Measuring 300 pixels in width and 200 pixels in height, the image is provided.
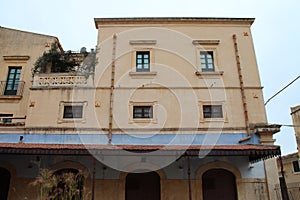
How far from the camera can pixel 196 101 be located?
14.1m

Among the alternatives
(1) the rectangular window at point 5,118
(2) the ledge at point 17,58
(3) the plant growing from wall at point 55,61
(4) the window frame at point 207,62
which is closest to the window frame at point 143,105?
(4) the window frame at point 207,62

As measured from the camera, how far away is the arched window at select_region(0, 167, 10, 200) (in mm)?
12922

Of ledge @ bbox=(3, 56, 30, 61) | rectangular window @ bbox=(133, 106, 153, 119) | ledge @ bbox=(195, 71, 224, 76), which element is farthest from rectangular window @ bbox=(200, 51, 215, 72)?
ledge @ bbox=(3, 56, 30, 61)

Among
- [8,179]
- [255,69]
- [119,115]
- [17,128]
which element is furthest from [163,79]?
→ [8,179]

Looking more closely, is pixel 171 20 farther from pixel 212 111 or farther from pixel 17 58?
pixel 17 58

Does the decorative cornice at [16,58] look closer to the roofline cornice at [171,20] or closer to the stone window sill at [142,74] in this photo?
the roofline cornice at [171,20]

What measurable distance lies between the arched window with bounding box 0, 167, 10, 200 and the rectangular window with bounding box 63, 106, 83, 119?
3653 mm

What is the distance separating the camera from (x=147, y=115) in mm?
13969

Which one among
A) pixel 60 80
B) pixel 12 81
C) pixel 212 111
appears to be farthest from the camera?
pixel 12 81

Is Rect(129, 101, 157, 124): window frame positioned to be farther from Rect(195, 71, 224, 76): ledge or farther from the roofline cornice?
the roofline cornice

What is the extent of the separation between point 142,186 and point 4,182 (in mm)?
6347

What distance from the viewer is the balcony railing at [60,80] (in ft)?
47.4

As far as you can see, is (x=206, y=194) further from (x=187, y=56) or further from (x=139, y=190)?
(x=187, y=56)

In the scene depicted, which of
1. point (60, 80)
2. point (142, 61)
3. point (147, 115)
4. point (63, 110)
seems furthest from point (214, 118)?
point (60, 80)
